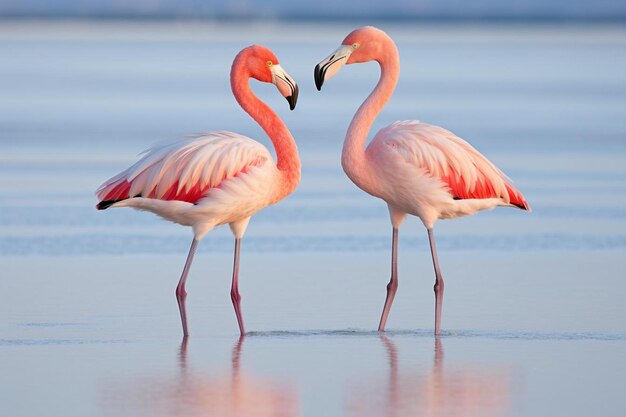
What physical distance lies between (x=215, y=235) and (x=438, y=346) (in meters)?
3.80

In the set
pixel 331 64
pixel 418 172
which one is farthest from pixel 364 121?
pixel 418 172

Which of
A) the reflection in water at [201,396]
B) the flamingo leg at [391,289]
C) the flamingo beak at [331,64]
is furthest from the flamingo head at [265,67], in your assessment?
the reflection in water at [201,396]

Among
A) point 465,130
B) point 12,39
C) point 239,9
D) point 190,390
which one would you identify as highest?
point 239,9

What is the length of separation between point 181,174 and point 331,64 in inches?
43.0

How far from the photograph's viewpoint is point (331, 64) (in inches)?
332

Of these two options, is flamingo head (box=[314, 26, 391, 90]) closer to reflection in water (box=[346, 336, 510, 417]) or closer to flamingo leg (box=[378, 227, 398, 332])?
flamingo leg (box=[378, 227, 398, 332])

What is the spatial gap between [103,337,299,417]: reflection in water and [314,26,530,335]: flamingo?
169cm

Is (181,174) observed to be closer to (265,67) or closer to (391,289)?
(265,67)

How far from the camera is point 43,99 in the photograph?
993 inches

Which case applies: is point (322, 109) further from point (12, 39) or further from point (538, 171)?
point (12, 39)

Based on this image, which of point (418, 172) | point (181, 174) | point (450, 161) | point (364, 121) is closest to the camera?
point (181, 174)

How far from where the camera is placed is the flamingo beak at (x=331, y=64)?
8.32m

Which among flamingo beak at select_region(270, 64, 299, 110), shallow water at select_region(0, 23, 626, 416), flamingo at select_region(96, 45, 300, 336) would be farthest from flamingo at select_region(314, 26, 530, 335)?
shallow water at select_region(0, 23, 626, 416)

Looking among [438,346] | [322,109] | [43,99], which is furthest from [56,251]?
[43,99]
